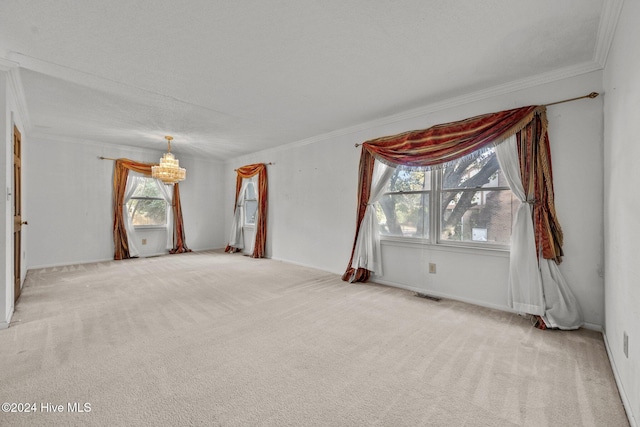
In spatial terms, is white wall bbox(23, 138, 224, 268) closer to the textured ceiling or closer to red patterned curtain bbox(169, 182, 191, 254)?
red patterned curtain bbox(169, 182, 191, 254)

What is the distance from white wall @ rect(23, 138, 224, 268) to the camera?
505cm

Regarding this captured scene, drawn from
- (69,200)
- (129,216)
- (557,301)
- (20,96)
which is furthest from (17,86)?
(557,301)

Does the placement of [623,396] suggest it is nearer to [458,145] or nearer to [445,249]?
[445,249]

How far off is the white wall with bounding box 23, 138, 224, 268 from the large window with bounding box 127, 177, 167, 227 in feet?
1.48

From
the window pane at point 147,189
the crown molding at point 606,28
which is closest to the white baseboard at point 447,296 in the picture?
the crown molding at point 606,28

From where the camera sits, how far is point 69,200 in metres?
5.42

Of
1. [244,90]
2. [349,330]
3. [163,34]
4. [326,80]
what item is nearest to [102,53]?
[163,34]

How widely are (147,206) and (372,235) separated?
5279 millimetres

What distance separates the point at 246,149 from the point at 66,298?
4.11m

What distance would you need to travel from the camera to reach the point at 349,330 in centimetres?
260

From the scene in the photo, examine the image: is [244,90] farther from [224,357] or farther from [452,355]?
[452,355]

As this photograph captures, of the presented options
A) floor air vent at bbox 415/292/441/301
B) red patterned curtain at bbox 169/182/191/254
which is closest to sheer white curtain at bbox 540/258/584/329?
floor air vent at bbox 415/292/441/301

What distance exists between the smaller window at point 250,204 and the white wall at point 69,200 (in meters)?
2.18

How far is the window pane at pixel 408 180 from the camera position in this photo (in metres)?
3.81
